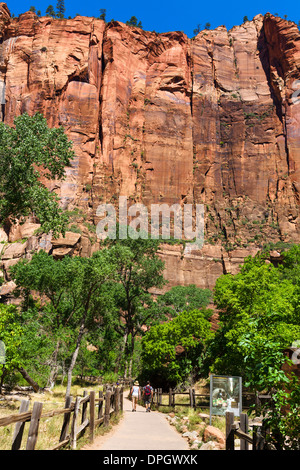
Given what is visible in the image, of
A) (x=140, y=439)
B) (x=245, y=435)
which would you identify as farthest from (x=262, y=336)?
(x=140, y=439)

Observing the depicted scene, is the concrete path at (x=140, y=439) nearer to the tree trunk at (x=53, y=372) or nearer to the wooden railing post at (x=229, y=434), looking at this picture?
the wooden railing post at (x=229, y=434)

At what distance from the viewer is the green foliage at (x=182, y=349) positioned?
2809 cm

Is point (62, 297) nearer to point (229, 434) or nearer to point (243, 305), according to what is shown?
point (243, 305)

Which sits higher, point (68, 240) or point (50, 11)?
point (50, 11)

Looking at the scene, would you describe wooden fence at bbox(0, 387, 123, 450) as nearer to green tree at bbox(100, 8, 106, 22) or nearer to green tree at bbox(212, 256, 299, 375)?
green tree at bbox(212, 256, 299, 375)

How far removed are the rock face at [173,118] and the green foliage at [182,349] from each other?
4238cm

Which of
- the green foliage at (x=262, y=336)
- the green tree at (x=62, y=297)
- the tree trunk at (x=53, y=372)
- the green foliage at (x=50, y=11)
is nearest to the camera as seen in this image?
the green foliage at (x=262, y=336)

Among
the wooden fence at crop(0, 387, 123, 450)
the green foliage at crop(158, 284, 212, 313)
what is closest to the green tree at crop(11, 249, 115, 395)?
the wooden fence at crop(0, 387, 123, 450)

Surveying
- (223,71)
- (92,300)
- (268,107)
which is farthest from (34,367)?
(223,71)

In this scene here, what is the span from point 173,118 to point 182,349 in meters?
67.8

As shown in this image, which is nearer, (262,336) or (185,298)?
(262,336)

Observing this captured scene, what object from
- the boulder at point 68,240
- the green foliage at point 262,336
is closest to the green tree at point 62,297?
the green foliage at point 262,336

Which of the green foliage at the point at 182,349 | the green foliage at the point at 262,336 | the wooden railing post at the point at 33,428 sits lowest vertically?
the green foliage at the point at 182,349

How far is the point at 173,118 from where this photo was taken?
87.8 meters
